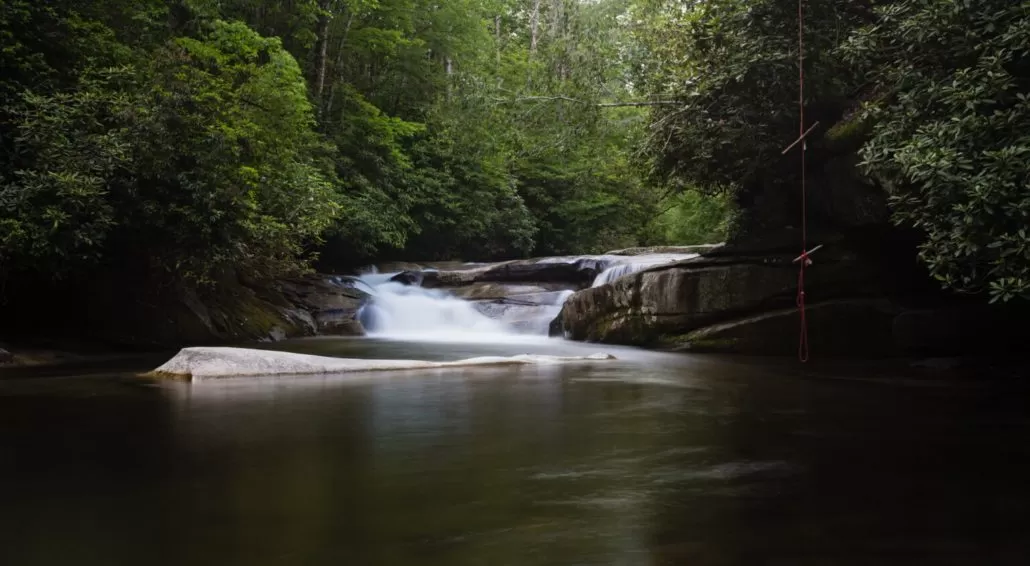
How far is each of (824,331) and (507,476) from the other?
34.7 ft

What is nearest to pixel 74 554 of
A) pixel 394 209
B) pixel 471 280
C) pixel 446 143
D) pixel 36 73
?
pixel 36 73

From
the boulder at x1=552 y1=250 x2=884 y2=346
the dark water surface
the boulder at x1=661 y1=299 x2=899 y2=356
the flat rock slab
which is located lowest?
the dark water surface

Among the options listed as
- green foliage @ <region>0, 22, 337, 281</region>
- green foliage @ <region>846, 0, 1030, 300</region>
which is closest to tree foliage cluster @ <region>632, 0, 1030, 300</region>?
green foliage @ <region>846, 0, 1030, 300</region>

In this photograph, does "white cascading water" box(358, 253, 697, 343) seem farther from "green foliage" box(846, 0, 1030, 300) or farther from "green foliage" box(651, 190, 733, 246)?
"green foliage" box(846, 0, 1030, 300)

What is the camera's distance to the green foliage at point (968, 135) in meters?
6.71

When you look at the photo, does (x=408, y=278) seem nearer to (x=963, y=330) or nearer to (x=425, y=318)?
(x=425, y=318)

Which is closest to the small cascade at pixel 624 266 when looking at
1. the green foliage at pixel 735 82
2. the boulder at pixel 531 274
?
the boulder at pixel 531 274

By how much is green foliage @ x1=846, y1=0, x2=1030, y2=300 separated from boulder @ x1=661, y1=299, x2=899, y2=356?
17.3 feet

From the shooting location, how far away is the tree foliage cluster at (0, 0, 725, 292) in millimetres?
11539

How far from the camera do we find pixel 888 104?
1021 cm

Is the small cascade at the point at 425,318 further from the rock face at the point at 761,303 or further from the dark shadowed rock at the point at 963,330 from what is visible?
the dark shadowed rock at the point at 963,330

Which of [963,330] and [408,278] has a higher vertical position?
[408,278]

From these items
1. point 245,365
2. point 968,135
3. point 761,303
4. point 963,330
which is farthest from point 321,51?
point 968,135

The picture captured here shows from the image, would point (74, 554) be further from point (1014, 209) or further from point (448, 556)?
point (1014, 209)
